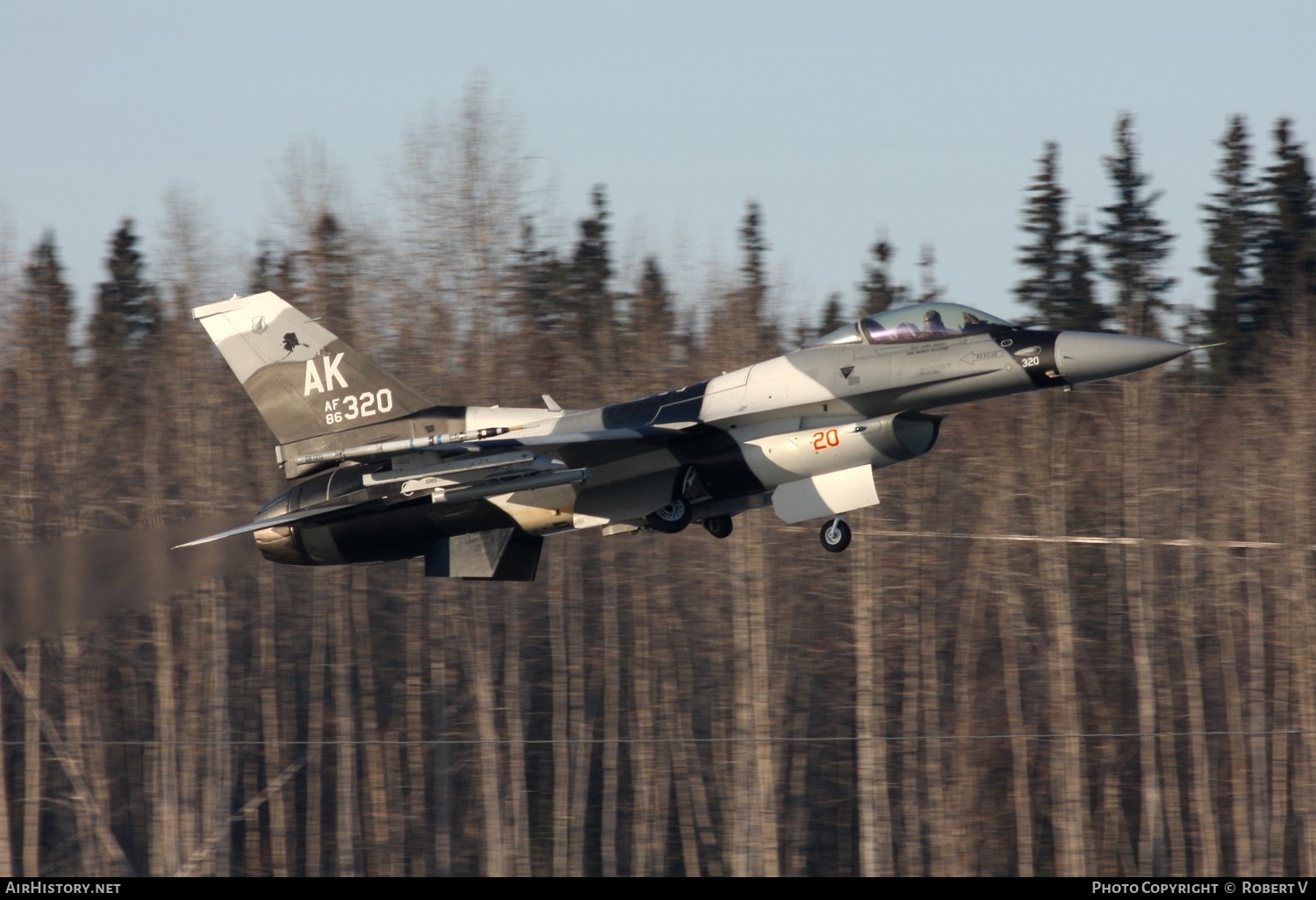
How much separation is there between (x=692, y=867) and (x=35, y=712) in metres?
11.4

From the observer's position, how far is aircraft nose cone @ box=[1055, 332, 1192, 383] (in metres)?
13.3

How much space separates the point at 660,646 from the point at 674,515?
12044 mm

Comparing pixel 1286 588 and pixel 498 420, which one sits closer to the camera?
pixel 498 420

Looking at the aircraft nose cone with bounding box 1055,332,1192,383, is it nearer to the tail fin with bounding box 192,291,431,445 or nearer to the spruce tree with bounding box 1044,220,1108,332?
the tail fin with bounding box 192,291,431,445

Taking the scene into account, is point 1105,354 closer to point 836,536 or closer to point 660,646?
point 836,536

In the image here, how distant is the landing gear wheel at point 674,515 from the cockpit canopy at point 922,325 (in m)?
2.16

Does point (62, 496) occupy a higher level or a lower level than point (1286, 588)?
higher

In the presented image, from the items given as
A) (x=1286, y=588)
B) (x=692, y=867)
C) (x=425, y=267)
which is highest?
(x=425, y=267)

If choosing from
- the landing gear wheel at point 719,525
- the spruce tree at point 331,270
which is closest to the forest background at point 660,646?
the spruce tree at point 331,270

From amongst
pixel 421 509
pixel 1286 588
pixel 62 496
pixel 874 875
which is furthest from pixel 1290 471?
pixel 62 496

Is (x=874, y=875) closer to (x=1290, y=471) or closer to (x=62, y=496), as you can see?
(x=1290, y=471)
